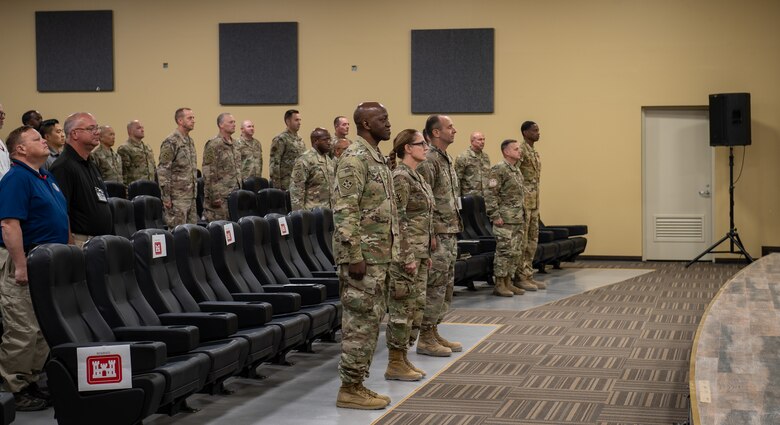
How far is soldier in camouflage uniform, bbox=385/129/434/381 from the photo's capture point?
5.79m

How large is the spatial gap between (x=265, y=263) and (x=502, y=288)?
153 inches

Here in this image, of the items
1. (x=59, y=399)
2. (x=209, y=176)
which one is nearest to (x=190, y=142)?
(x=209, y=176)

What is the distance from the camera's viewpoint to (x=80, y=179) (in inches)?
219

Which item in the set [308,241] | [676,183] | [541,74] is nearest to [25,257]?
[308,241]

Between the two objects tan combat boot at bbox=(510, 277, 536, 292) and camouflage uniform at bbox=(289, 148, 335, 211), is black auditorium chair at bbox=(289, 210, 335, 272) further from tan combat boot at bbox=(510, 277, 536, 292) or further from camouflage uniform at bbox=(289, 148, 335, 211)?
tan combat boot at bbox=(510, 277, 536, 292)

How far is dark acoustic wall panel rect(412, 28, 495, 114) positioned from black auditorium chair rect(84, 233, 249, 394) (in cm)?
933

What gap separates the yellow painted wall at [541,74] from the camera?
524 inches

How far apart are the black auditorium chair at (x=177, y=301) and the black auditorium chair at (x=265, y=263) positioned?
888 mm

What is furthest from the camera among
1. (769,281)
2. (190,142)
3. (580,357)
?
(190,142)

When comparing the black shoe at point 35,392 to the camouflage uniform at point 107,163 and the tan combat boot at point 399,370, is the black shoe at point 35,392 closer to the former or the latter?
the tan combat boot at point 399,370

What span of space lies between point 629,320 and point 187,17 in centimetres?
894

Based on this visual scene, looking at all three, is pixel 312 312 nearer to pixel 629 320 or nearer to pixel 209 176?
pixel 629 320

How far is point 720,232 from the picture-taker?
44.1 ft

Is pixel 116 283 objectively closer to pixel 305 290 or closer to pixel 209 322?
pixel 209 322
